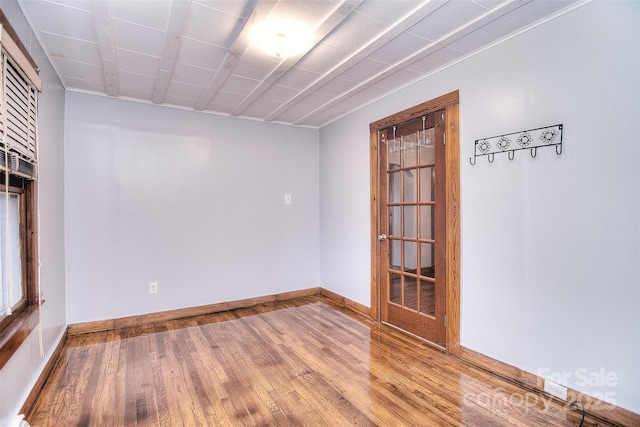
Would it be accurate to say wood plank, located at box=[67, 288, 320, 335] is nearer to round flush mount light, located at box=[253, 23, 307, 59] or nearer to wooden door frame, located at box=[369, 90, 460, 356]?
wooden door frame, located at box=[369, 90, 460, 356]

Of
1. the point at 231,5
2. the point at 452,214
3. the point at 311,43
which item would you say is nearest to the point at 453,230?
the point at 452,214

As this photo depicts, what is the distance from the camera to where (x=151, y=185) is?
11.4 ft

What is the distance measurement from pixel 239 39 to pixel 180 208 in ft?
6.95

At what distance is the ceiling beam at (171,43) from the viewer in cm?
185

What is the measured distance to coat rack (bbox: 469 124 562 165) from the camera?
2.01 meters

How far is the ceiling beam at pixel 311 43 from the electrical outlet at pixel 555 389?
8.53 feet

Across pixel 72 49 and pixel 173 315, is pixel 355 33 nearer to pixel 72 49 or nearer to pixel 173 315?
pixel 72 49

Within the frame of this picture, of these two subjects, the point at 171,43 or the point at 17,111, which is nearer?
the point at 17,111

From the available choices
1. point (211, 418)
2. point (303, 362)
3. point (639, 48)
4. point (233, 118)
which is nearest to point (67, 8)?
point (233, 118)

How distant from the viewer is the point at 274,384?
2209 mm

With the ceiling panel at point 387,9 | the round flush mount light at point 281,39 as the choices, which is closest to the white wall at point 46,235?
the round flush mount light at point 281,39

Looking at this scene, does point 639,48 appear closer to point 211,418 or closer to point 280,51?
point 280,51

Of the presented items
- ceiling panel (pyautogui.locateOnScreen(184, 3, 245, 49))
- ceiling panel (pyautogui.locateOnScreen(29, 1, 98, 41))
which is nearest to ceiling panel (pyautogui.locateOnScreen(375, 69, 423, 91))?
ceiling panel (pyautogui.locateOnScreen(184, 3, 245, 49))

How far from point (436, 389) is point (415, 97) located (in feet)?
7.93
